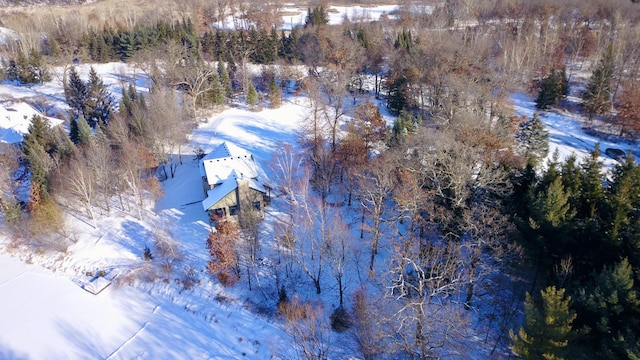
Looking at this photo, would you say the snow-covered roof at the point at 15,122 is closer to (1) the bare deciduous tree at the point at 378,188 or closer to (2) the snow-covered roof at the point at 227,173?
(2) the snow-covered roof at the point at 227,173

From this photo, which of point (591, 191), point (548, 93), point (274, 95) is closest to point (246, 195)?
point (591, 191)

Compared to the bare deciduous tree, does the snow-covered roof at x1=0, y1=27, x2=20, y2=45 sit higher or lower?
higher

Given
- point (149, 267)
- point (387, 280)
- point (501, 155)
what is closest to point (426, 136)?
point (501, 155)

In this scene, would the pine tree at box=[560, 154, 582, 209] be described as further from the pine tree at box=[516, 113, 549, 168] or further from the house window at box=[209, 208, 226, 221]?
the house window at box=[209, 208, 226, 221]

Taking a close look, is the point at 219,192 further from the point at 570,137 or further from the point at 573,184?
the point at 570,137

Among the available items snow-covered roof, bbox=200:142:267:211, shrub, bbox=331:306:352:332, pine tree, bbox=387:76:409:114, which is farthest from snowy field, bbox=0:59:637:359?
pine tree, bbox=387:76:409:114

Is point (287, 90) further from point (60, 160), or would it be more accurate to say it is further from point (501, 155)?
point (501, 155)

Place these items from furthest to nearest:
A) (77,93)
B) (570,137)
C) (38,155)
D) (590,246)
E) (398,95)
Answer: (77,93) < (398,95) < (570,137) < (38,155) < (590,246)
